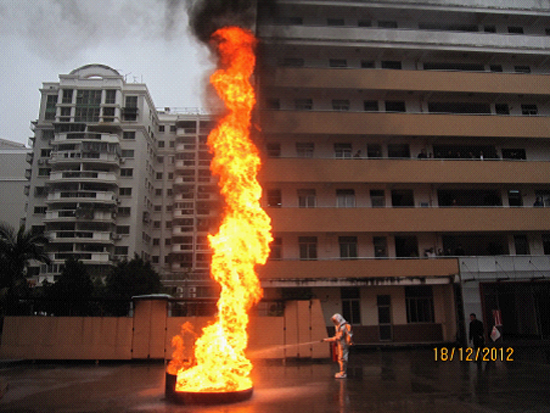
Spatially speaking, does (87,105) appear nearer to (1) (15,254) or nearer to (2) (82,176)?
(2) (82,176)

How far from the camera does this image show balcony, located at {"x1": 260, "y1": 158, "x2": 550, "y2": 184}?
25.7 metres

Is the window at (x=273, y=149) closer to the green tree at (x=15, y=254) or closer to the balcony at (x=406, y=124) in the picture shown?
the balcony at (x=406, y=124)

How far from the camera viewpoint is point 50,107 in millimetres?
57500

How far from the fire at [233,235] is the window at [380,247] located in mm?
14781

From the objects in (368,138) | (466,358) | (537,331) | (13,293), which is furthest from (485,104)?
(13,293)

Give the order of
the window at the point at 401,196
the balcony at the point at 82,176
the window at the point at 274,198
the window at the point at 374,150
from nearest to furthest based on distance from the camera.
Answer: the window at the point at 274,198 → the window at the point at 401,196 → the window at the point at 374,150 → the balcony at the point at 82,176

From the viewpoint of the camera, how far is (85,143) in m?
52.9

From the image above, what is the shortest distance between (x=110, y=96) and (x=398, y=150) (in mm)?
43003

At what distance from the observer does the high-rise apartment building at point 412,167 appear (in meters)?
24.6

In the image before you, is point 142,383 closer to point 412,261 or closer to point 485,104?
point 412,261

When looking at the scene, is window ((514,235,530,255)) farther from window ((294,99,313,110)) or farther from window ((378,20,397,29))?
window ((378,20,397,29))

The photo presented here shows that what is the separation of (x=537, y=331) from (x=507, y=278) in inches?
176

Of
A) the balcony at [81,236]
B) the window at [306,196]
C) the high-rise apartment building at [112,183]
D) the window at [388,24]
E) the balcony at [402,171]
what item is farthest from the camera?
the high-rise apartment building at [112,183]

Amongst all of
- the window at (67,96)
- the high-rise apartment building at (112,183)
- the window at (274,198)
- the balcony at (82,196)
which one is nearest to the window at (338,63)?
the window at (274,198)
